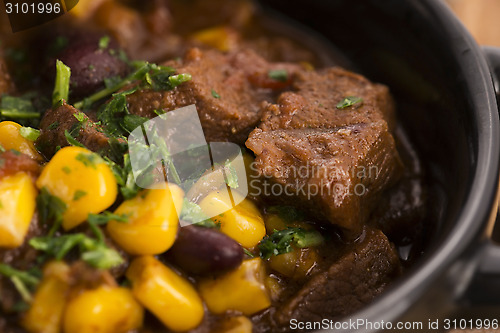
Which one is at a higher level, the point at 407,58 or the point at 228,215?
the point at 407,58

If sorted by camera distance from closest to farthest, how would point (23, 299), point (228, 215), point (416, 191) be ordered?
point (23, 299)
point (228, 215)
point (416, 191)

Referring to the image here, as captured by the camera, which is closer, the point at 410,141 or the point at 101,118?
the point at 101,118

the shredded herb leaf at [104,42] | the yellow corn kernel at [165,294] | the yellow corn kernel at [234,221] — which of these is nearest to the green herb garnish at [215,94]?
the yellow corn kernel at [234,221]

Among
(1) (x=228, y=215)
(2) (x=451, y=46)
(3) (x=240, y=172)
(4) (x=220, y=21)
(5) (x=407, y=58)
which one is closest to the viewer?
(1) (x=228, y=215)

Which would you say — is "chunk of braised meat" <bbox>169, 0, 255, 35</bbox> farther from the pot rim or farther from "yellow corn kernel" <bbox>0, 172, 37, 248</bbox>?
"yellow corn kernel" <bbox>0, 172, 37, 248</bbox>

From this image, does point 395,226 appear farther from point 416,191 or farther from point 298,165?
point 298,165

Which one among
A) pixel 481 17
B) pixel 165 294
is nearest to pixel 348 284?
pixel 165 294

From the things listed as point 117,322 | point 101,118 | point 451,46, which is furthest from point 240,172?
point 451,46

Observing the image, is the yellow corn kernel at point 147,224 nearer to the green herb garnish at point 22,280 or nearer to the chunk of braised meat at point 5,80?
the green herb garnish at point 22,280
